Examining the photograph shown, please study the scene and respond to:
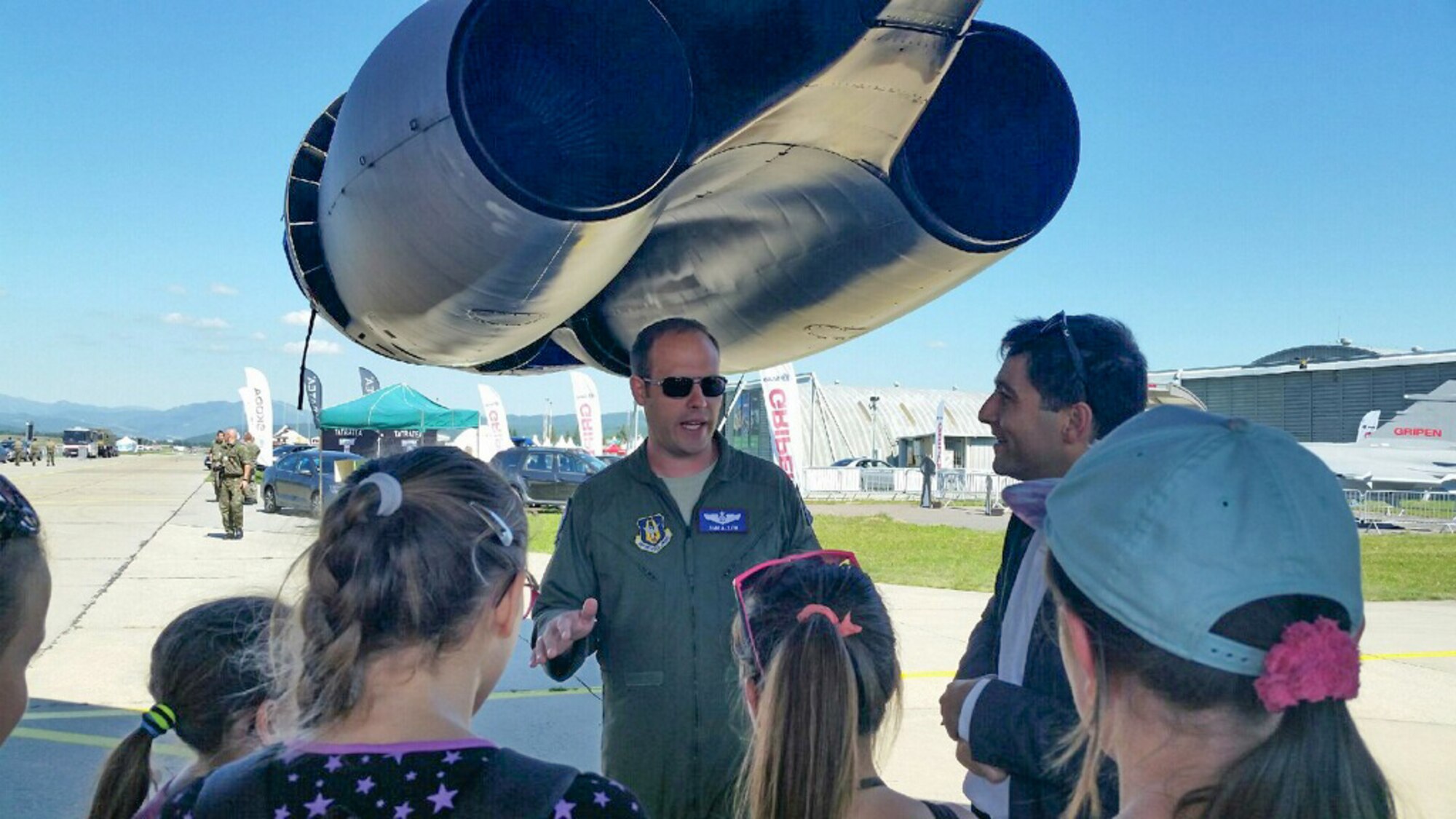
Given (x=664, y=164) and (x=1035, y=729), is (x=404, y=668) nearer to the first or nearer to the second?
(x=1035, y=729)

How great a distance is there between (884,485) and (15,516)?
31735mm

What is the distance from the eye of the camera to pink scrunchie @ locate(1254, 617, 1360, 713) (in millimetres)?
954

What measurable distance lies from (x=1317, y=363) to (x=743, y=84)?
131 feet

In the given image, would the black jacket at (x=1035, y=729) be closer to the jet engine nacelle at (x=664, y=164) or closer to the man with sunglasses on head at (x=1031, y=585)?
the man with sunglasses on head at (x=1031, y=585)

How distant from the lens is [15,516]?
4.86ft

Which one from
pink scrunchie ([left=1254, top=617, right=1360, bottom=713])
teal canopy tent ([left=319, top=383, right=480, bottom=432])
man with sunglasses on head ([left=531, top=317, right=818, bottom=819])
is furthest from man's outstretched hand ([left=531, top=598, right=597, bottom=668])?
teal canopy tent ([left=319, top=383, right=480, bottom=432])

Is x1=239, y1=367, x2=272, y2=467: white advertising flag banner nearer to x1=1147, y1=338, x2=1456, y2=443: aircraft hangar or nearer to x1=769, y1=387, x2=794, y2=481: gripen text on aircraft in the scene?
x1=769, y1=387, x2=794, y2=481: gripen text on aircraft

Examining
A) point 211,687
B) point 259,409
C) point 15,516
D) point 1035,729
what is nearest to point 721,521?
point 1035,729

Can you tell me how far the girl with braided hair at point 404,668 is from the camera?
1.19m

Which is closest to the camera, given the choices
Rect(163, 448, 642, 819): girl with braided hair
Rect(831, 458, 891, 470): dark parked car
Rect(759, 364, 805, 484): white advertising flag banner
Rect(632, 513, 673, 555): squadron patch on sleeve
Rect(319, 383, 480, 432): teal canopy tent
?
Rect(163, 448, 642, 819): girl with braided hair

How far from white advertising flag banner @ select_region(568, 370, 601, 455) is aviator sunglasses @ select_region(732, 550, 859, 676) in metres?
25.5

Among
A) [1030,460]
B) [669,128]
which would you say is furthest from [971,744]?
[669,128]

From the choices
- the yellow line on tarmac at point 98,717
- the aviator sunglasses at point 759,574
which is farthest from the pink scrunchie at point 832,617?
the yellow line on tarmac at point 98,717

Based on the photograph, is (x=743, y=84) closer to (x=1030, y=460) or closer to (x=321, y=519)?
(x=1030, y=460)
